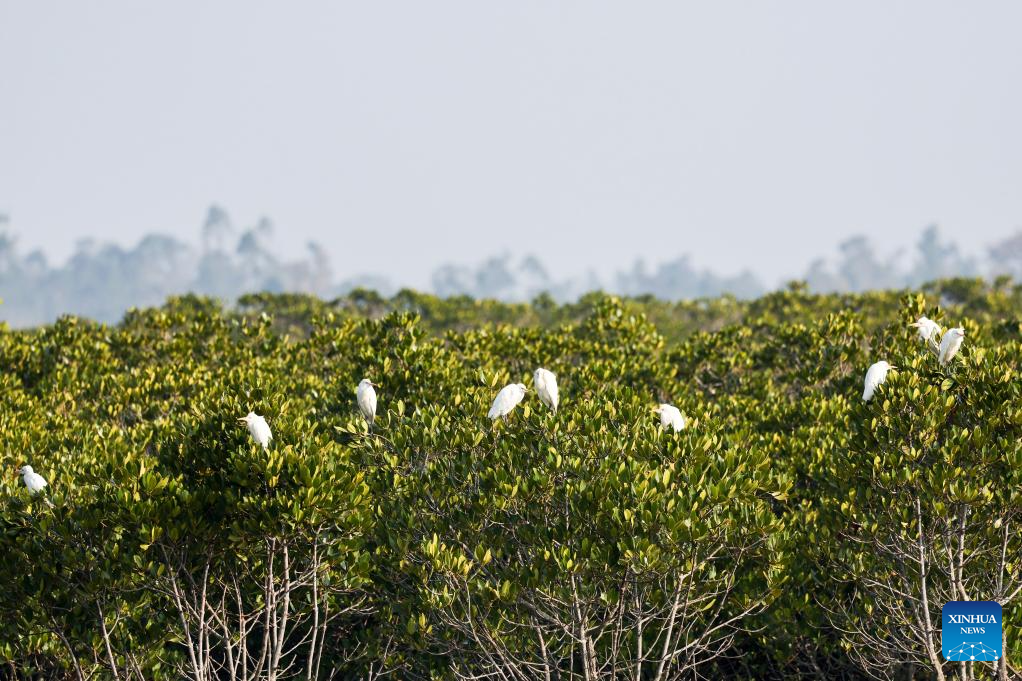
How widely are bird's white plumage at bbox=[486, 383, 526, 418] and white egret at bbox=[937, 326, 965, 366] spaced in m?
5.18

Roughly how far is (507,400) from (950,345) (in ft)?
17.8

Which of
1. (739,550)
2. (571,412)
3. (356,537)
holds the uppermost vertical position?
(571,412)

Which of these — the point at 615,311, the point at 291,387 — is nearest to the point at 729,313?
the point at 615,311

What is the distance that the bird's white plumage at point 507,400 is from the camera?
41.1 feet

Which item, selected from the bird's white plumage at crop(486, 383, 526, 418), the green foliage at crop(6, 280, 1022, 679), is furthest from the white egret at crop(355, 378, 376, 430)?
the bird's white plumage at crop(486, 383, 526, 418)

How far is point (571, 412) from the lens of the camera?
1218 cm

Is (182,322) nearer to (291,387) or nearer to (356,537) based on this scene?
(291,387)

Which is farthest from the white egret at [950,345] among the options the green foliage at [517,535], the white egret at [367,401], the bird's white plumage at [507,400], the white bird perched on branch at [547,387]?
the white egret at [367,401]

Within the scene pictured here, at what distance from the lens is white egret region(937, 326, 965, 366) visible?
12.6 m

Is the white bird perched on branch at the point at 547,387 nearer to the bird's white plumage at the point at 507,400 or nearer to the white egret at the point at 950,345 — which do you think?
the bird's white plumage at the point at 507,400

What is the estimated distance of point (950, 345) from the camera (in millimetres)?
12781

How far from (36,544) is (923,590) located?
9620 mm

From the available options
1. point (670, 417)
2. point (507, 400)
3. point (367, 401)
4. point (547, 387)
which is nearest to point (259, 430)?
point (367, 401)

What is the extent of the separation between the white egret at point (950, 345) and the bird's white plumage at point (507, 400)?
5183 millimetres
